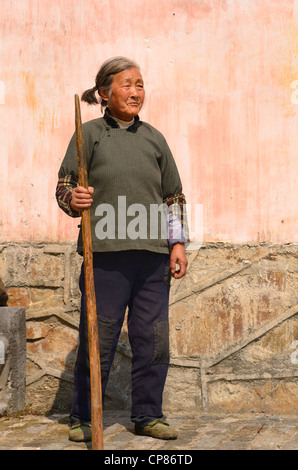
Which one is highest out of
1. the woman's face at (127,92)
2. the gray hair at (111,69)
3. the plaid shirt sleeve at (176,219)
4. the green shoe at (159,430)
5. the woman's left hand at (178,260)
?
the gray hair at (111,69)

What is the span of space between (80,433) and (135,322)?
654 mm

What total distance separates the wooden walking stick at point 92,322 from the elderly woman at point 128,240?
0.21 meters

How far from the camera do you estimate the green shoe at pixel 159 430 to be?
13.1 ft

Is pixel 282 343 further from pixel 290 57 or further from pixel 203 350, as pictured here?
pixel 290 57

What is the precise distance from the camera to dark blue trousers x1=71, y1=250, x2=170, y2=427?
3963 millimetres

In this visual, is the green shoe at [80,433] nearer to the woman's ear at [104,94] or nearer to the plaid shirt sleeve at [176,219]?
the plaid shirt sleeve at [176,219]

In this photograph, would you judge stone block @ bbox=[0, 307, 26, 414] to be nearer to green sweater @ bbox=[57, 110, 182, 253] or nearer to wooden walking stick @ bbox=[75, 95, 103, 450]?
green sweater @ bbox=[57, 110, 182, 253]

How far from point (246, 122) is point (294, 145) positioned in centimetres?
35

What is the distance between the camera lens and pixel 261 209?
4945 millimetres

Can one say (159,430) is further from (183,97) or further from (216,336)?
(183,97)

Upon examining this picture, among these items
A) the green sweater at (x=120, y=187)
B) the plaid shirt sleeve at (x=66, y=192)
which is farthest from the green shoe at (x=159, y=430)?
the plaid shirt sleeve at (x=66, y=192)

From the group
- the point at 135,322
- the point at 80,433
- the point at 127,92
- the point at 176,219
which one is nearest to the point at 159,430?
the point at 80,433

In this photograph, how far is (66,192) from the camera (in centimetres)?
390
